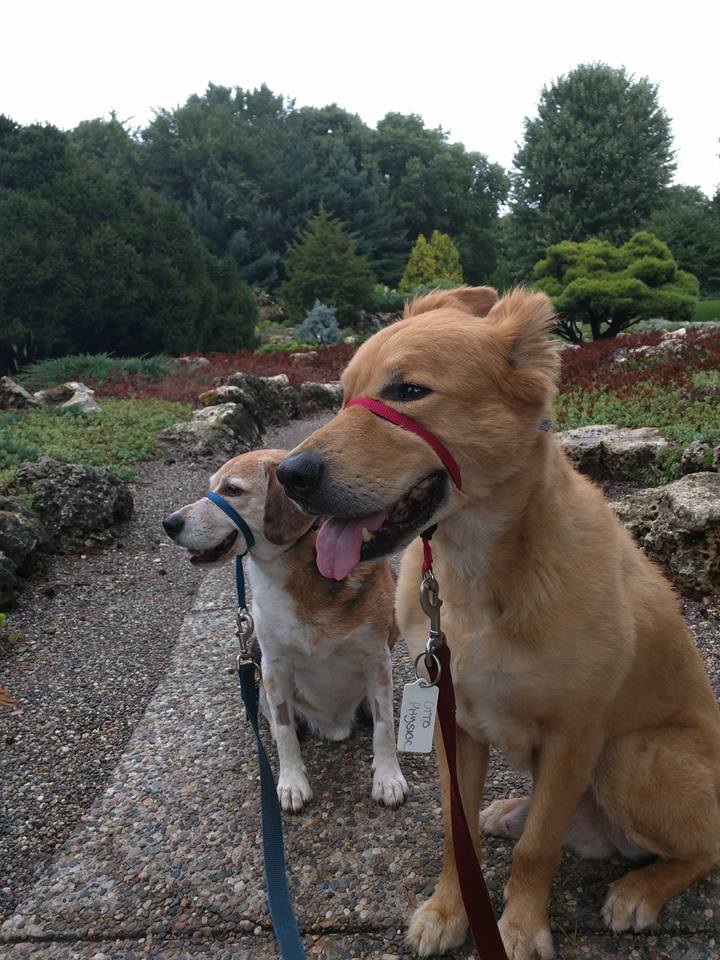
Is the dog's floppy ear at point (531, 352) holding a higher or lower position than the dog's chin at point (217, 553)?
higher

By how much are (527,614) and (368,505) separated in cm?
55

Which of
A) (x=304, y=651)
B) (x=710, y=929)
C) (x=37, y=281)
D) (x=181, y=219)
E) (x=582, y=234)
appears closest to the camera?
(x=710, y=929)

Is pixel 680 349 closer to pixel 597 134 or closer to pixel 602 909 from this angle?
pixel 602 909

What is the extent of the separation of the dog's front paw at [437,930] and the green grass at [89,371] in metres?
13.4

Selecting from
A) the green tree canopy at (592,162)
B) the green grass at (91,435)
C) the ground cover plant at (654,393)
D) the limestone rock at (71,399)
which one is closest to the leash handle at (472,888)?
the ground cover plant at (654,393)

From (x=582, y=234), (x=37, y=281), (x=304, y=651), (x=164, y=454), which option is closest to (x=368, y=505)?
(x=304, y=651)

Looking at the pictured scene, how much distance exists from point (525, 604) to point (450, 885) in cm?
94

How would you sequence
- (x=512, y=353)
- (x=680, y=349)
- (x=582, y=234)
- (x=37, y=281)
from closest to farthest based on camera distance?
(x=512, y=353), (x=680, y=349), (x=37, y=281), (x=582, y=234)

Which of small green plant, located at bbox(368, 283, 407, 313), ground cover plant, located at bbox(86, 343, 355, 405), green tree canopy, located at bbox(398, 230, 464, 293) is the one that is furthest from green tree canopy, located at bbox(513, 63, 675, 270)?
ground cover plant, located at bbox(86, 343, 355, 405)

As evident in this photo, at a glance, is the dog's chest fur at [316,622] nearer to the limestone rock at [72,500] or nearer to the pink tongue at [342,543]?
the pink tongue at [342,543]

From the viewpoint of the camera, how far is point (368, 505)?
1577 millimetres

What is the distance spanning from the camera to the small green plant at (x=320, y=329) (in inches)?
949

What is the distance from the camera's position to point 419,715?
1.79 m

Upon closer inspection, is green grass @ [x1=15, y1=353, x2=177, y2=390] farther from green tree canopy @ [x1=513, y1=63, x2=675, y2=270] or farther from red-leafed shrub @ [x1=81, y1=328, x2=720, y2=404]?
green tree canopy @ [x1=513, y1=63, x2=675, y2=270]
